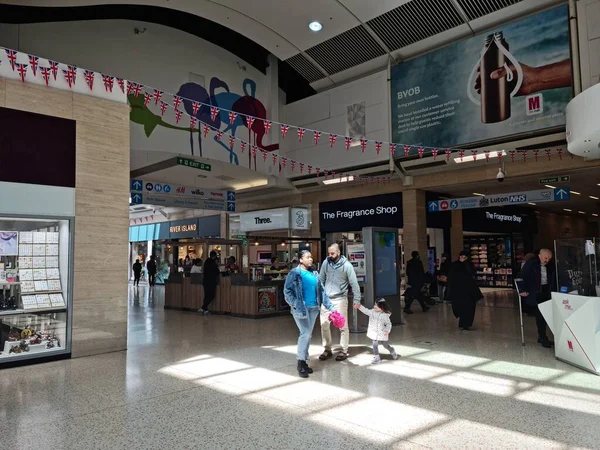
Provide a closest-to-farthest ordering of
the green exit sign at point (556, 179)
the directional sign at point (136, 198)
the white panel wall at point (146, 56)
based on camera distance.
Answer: the white panel wall at point (146, 56) → the green exit sign at point (556, 179) → the directional sign at point (136, 198)

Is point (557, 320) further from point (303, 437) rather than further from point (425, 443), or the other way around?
point (303, 437)

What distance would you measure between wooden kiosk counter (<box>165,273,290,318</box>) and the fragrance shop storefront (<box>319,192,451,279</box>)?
3.27 m

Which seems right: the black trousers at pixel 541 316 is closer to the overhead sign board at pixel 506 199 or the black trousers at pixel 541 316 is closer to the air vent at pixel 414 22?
the overhead sign board at pixel 506 199

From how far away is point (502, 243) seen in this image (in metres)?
19.0

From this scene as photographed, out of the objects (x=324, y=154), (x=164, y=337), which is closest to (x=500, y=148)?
(x=324, y=154)

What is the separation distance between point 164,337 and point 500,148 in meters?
8.42

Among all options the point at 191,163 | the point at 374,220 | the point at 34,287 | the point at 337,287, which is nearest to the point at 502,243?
the point at 374,220

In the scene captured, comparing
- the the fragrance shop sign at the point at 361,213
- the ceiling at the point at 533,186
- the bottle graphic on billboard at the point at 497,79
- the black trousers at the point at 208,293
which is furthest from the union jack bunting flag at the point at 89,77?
the ceiling at the point at 533,186

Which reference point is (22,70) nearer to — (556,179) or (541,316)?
(541,316)

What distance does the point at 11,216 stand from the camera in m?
5.57

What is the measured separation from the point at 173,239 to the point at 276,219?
234 inches

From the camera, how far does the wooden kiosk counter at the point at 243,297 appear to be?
9.99 meters

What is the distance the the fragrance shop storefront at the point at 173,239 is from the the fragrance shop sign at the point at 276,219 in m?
1.43

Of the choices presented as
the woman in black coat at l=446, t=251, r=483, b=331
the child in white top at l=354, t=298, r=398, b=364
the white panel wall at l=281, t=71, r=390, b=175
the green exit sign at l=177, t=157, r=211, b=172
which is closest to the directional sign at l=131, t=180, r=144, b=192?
the green exit sign at l=177, t=157, r=211, b=172
